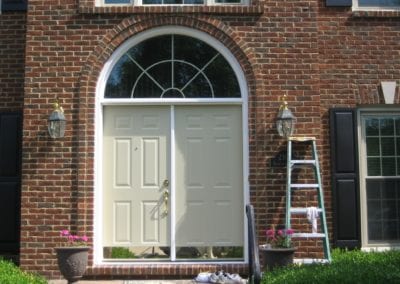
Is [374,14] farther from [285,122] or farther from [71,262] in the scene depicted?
[71,262]

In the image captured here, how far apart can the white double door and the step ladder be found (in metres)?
0.72

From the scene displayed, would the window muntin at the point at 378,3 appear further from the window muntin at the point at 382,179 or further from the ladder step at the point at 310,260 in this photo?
the ladder step at the point at 310,260

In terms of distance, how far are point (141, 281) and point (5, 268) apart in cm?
173

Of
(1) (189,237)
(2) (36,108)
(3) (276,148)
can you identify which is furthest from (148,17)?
(1) (189,237)

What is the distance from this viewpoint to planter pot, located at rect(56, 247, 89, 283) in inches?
277

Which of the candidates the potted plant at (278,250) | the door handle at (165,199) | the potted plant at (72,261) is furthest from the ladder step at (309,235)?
the potted plant at (72,261)

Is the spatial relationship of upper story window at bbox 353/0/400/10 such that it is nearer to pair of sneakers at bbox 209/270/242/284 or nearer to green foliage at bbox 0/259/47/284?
pair of sneakers at bbox 209/270/242/284

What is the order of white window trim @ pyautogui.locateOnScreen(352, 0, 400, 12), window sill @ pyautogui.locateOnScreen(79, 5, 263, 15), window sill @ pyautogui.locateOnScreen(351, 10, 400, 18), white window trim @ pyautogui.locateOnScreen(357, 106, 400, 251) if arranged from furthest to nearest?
white window trim @ pyautogui.locateOnScreen(352, 0, 400, 12) < window sill @ pyautogui.locateOnScreen(351, 10, 400, 18) < white window trim @ pyautogui.locateOnScreen(357, 106, 400, 251) < window sill @ pyautogui.locateOnScreen(79, 5, 263, 15)

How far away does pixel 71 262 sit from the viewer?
703cm

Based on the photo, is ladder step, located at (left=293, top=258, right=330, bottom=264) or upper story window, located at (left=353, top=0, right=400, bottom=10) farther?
upper story window, located at (left=353, top=0, right=400, bottom=10)

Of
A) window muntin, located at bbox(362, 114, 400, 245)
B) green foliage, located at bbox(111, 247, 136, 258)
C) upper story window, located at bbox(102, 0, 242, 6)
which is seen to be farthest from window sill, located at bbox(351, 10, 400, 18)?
green foliage, located at bbox(111, 247, 136, 258)

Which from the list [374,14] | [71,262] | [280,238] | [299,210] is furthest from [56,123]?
[374,14]

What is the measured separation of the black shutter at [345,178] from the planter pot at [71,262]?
3.64 meters

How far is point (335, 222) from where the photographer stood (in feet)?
26.8
